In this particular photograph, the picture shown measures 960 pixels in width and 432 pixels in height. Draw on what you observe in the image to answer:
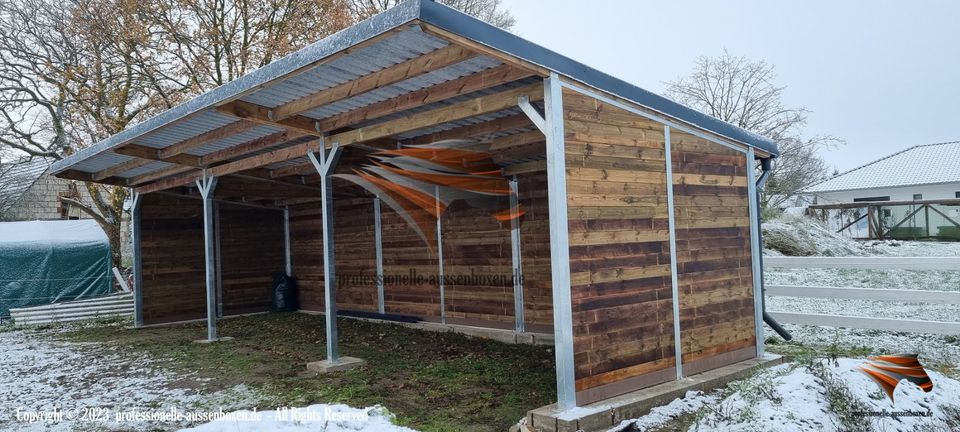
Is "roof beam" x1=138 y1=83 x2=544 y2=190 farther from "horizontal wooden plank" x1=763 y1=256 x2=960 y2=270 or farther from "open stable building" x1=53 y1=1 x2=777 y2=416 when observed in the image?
"horizontal wooden plank" x1=763 y1=256 x2=960 y2=270

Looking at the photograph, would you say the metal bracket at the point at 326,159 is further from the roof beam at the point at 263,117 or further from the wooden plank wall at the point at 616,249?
the wooden plank wall at the point at 616,249

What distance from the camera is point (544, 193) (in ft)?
22.9

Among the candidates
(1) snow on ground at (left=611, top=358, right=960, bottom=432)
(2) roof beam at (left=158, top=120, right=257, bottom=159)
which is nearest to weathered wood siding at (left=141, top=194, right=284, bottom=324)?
(2) roof beam at (left=158, top=120, right=257, bottom=159)

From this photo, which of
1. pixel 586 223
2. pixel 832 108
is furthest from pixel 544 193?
pixel 832 108

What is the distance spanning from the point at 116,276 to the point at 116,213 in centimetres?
339

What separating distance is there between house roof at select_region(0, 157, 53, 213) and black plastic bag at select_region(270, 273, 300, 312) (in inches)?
426

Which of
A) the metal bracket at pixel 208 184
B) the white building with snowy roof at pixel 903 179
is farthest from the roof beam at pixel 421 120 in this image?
the white building with snowy roof at pixel 903 179

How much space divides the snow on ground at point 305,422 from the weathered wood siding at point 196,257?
7962 millimetres

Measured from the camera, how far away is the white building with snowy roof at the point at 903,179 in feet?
73.2

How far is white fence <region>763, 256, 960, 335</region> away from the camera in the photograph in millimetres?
5770

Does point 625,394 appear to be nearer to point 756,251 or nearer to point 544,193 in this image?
point 756,251

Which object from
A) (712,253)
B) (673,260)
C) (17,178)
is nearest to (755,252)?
(712,253)

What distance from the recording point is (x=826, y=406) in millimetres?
3488

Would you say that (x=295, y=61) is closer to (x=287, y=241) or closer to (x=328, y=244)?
(x=328, y=244)
